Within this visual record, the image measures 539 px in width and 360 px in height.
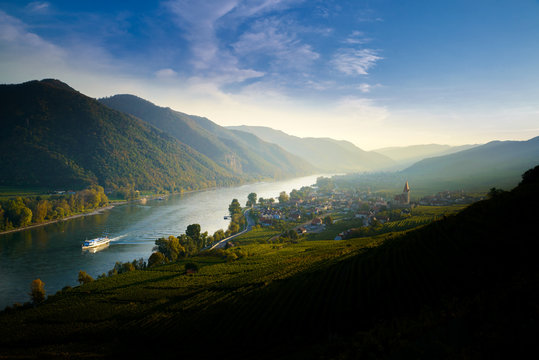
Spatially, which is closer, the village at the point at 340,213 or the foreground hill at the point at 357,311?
the foreground hill at the point at 357,311

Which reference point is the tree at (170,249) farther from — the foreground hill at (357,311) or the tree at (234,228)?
the tree at (234,228)

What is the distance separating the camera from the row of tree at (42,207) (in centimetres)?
6347

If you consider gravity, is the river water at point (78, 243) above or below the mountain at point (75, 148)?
below

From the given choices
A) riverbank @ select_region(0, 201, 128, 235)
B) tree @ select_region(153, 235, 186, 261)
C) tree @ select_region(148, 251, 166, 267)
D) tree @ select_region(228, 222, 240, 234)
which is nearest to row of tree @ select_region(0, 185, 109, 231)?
riverbank @ select_region(0, 201, 128, 235)

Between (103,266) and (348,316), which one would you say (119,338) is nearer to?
(348,316)

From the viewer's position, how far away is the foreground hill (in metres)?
9.44

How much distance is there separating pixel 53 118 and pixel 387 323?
183m

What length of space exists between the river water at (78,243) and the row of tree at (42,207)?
407cm

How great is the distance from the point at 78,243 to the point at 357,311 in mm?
59571

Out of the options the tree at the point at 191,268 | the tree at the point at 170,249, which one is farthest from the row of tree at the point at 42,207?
the tree at the point at 191,268

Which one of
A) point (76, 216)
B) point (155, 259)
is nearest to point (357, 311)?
point (155, 259)

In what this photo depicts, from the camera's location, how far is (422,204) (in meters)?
80.0

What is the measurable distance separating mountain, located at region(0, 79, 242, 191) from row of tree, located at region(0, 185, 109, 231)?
82.9ft

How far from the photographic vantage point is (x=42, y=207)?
69875mm
